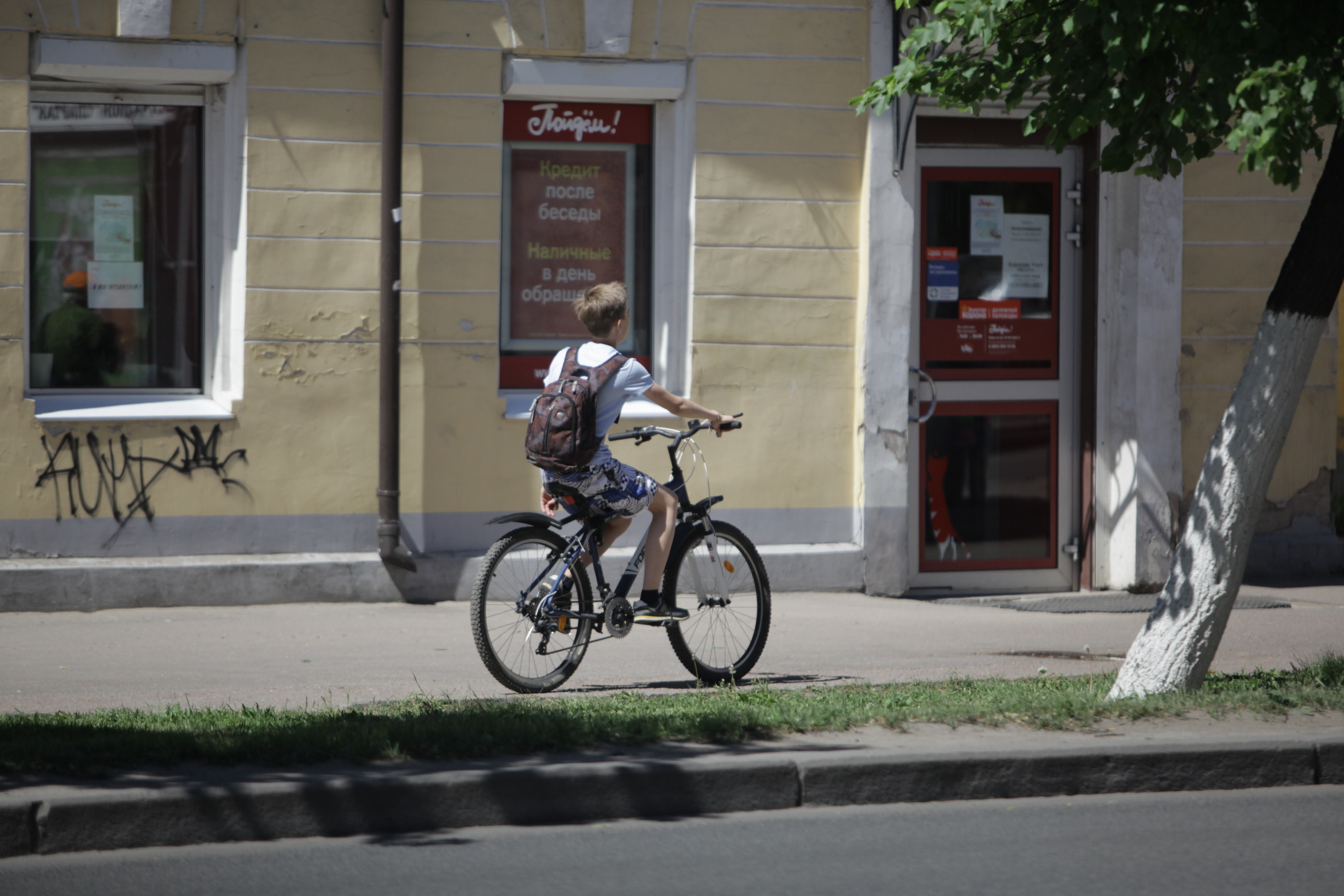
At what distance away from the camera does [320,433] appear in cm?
920

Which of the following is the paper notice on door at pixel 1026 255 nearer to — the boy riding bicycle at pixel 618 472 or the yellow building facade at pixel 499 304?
the yellow building facade at pixel 499 304

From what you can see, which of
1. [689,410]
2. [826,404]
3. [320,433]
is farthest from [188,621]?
[826,404]

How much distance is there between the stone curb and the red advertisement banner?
18.1 ft

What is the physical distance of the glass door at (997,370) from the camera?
33.7 ft

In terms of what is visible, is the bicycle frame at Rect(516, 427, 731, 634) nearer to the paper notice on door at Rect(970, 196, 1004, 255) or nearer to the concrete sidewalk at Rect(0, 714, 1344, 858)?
the concrete sidewalk at Rect(0, 714, 1344, 858)

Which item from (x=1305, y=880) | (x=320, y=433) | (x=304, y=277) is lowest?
(x=1305, y=880)

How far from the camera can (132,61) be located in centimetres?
878

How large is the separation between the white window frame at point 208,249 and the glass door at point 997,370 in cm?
441

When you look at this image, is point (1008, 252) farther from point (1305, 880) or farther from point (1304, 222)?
point (1305, 880)

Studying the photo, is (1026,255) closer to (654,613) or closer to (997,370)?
(997,370)

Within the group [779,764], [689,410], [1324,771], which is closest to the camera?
[779,764]

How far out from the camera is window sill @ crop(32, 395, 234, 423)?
347 inches

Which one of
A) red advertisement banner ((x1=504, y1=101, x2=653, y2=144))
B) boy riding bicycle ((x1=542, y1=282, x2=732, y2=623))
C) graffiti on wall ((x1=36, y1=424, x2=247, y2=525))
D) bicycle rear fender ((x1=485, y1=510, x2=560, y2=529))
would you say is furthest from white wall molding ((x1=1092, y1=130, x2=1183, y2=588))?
graffiti on wall ((x1=36, y1=424, x2=247, y2=525))

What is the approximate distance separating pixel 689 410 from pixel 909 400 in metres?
3.47
